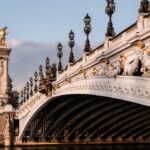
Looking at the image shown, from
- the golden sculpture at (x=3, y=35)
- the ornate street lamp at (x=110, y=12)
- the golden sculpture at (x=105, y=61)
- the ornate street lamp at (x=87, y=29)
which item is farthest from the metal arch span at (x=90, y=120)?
the golden sculpture at (x=3, y=35)

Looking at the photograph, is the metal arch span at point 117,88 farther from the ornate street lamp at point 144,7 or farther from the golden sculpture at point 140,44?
the ornate street lamp at point 144,7

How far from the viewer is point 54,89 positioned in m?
43.4

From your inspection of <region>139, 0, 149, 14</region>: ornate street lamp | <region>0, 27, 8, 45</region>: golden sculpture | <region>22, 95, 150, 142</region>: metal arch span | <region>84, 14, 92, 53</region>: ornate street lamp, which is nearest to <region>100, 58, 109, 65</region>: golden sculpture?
<region>22, 95, 150, 142</region>: metal arch span

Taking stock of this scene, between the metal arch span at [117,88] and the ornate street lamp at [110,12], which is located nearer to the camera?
the metal arch span at [117,88]

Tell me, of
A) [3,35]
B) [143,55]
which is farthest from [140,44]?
[3,35]

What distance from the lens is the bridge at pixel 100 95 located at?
22531 mm

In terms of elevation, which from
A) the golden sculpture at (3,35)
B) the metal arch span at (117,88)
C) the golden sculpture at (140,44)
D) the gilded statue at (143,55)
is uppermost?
the golden sculpture at (3,35)

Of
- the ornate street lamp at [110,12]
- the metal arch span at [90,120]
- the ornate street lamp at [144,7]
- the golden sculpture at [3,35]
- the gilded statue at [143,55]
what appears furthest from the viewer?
the golden sculpture at [3,35]

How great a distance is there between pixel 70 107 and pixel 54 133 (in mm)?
16498

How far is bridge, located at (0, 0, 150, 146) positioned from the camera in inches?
887

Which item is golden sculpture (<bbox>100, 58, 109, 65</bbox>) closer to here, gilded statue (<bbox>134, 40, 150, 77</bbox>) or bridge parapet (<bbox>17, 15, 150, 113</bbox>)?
bridge parapet (<bbox>17, 15, 150, 113</bbox>)

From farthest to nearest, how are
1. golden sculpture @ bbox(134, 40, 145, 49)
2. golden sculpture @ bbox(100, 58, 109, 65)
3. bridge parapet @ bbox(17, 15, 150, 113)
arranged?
golden sculpture @ bbox(100, 58, 109, 65), golden sculpture @ bbox(134, 40, 145, 49), bridge parapet @ bbox(17, 15, 150, 113)

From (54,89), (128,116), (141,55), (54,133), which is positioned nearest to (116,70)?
(141,55)

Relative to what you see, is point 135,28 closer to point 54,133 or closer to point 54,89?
point 54,89
